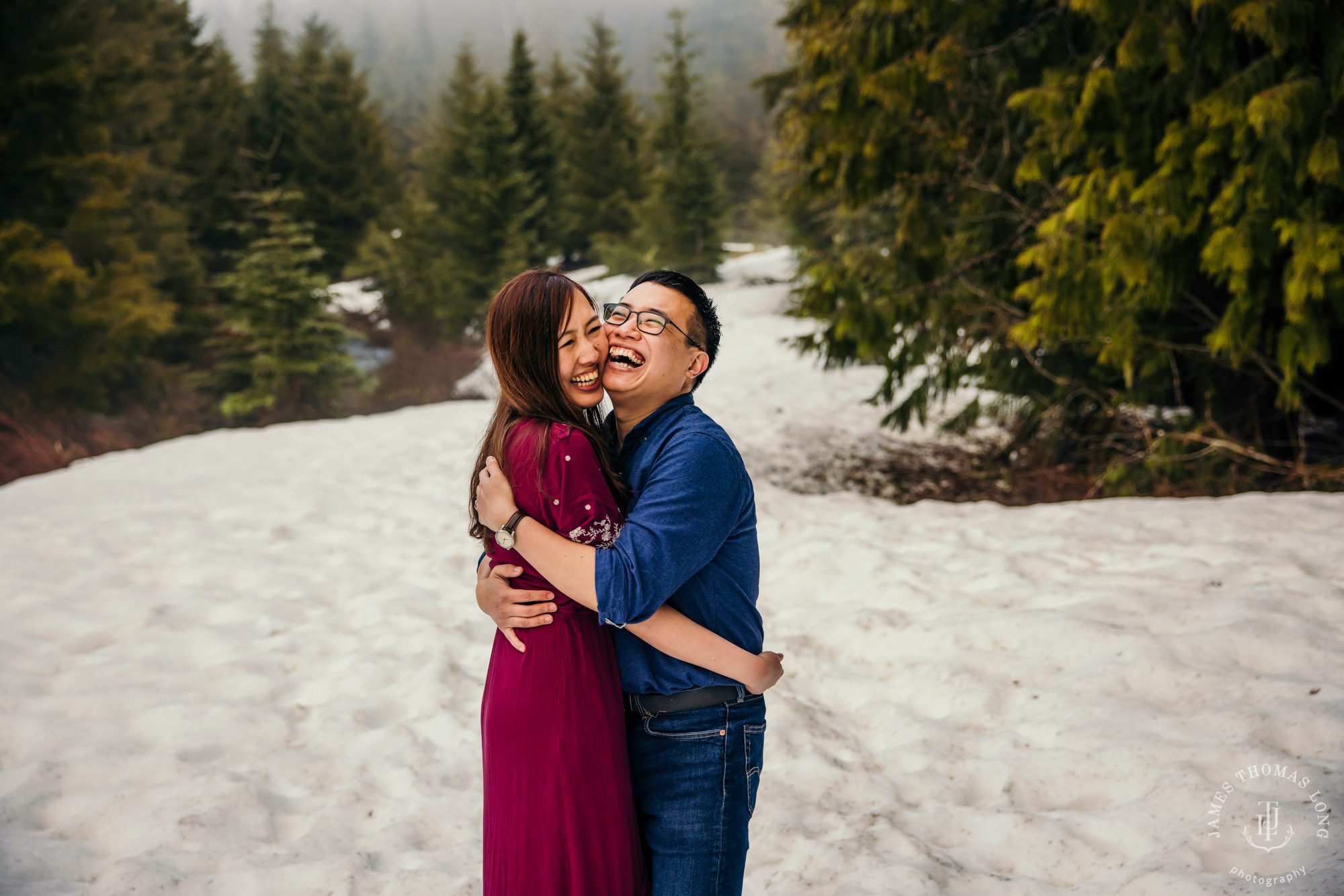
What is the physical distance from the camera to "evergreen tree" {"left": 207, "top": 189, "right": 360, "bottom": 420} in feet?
50.6

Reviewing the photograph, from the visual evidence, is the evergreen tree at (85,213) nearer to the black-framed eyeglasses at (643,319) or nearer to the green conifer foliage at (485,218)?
the green conifer foliage at (485,218)

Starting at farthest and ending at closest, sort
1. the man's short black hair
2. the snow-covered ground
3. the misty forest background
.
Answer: the misty forest background → the snow-covered ground → the man's short black hair

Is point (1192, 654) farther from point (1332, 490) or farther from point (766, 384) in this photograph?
point (766, 384)

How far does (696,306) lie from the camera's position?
1762mm

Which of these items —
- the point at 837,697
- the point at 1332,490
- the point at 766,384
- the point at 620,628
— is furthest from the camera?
the point at 766,384

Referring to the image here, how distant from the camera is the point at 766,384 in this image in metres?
12.0

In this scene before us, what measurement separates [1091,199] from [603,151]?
79.7 feet

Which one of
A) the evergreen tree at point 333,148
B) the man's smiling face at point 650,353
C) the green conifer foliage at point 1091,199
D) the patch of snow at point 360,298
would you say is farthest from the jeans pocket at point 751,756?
the evergreen tree at point 333,148

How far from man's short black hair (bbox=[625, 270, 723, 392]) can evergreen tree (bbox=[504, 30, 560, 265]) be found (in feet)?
72.7

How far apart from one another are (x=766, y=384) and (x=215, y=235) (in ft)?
57.5

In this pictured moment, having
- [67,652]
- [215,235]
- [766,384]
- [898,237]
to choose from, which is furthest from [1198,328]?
[215,235]

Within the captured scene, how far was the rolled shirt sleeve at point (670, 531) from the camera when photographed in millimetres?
1390

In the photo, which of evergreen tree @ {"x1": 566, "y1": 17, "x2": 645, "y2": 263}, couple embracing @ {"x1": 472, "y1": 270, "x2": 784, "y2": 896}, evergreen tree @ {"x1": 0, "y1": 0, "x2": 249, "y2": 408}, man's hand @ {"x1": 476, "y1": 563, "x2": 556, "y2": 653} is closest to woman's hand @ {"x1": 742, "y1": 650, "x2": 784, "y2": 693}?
couple embracing @ {"x1": 472, "y1": 270, "x2": 784, "y2": 896}

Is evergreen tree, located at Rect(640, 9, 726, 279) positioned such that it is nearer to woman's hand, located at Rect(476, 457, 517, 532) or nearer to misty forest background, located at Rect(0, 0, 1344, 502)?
misty forest background, located at Rect(0, 0, 1344, 502)
